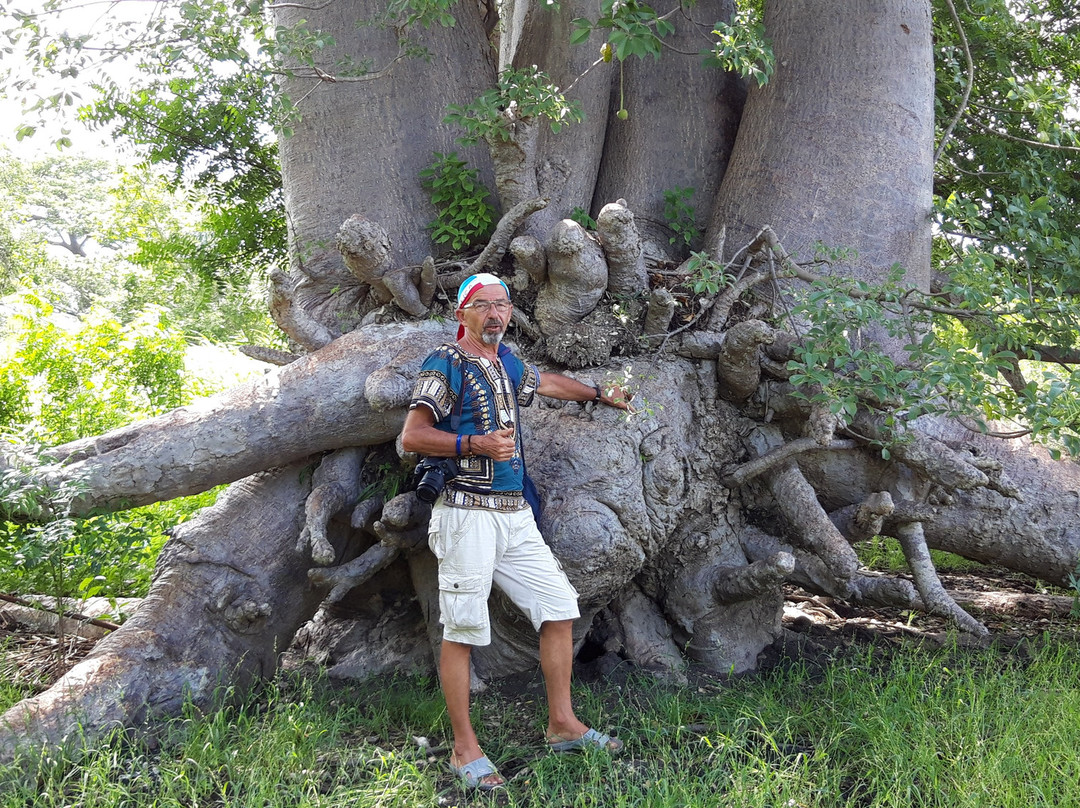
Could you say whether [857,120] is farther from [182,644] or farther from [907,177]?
[182,644]

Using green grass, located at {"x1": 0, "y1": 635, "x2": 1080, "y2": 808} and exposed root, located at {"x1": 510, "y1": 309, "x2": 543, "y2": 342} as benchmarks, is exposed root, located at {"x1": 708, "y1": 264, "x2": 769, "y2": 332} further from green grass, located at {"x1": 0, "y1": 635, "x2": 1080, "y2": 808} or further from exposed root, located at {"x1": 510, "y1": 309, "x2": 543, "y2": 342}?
green grass, located at {"x1": 0, "y1": 635, "x2": 1080, "y2": 808}

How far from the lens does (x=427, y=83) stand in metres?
5.20

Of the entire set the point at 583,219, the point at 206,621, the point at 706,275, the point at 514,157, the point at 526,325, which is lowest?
the point at 206,621

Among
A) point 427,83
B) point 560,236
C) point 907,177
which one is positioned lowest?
point 560,236

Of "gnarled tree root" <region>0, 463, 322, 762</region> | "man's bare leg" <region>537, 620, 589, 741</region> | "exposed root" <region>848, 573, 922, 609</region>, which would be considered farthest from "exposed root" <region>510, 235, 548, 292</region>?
"exposed root" <region>848, 573, 922, 609</region>

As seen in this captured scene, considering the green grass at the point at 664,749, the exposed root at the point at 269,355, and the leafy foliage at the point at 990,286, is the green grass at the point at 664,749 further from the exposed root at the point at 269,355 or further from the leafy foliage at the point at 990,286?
the exposed root at the point at 269,355

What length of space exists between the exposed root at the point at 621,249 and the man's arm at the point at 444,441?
1.32m

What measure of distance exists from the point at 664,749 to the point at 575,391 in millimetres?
1530

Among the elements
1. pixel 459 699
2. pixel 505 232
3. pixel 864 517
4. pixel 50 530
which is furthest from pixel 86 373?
pixel 864 517

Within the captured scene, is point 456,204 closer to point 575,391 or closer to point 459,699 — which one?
point 575,391

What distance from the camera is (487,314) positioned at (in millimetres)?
3547

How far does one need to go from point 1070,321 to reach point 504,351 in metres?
2.45

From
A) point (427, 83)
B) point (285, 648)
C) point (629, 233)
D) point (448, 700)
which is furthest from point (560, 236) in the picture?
point (285, 648)

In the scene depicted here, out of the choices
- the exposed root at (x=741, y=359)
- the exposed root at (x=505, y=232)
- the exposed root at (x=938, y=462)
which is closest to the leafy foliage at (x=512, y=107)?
the exposed root at (x=505, y=232)
